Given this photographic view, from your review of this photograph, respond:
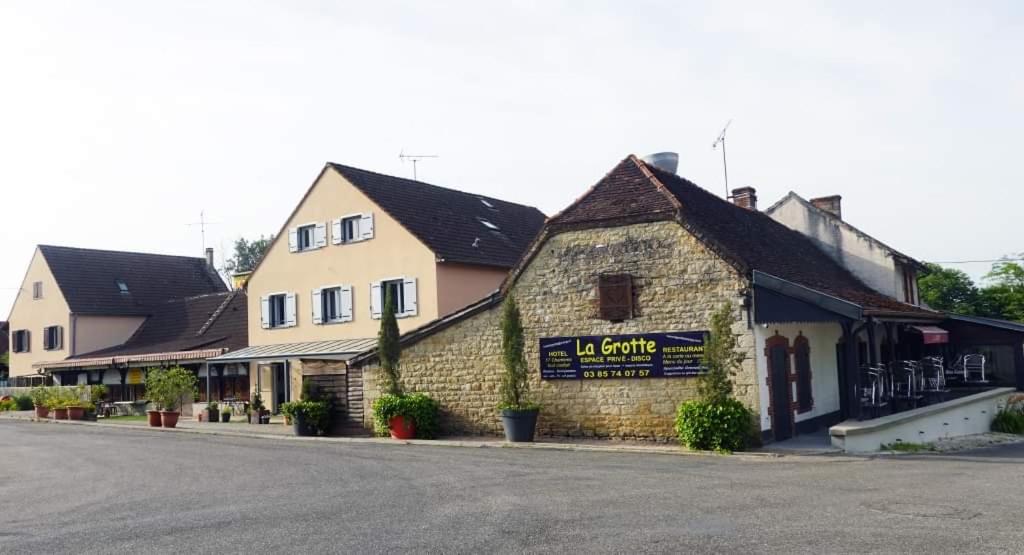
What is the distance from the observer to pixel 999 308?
141 feet

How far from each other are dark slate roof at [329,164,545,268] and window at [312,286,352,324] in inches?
125

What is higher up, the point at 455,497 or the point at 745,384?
the point at 745,384

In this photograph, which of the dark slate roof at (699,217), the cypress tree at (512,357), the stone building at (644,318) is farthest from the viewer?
the cypress tree at (512,357)

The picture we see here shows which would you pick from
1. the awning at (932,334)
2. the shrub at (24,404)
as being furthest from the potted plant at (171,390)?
the awning at (932,334)

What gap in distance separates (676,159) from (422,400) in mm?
9363

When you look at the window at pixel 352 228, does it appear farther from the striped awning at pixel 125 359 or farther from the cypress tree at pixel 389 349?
the cypress tree at pixel 389 349

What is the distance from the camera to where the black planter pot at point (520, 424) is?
18219 mm

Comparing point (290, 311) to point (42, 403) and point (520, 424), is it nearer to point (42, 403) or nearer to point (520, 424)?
point (42, 403)

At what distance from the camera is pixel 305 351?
26953mm

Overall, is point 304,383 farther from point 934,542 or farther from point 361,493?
point 934,542

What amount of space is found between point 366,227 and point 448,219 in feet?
9.46

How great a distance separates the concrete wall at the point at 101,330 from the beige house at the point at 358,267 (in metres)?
12.8

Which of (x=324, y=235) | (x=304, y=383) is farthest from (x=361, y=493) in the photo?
(x=324, y=235)

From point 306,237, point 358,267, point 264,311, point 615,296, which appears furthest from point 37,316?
point 615,296
